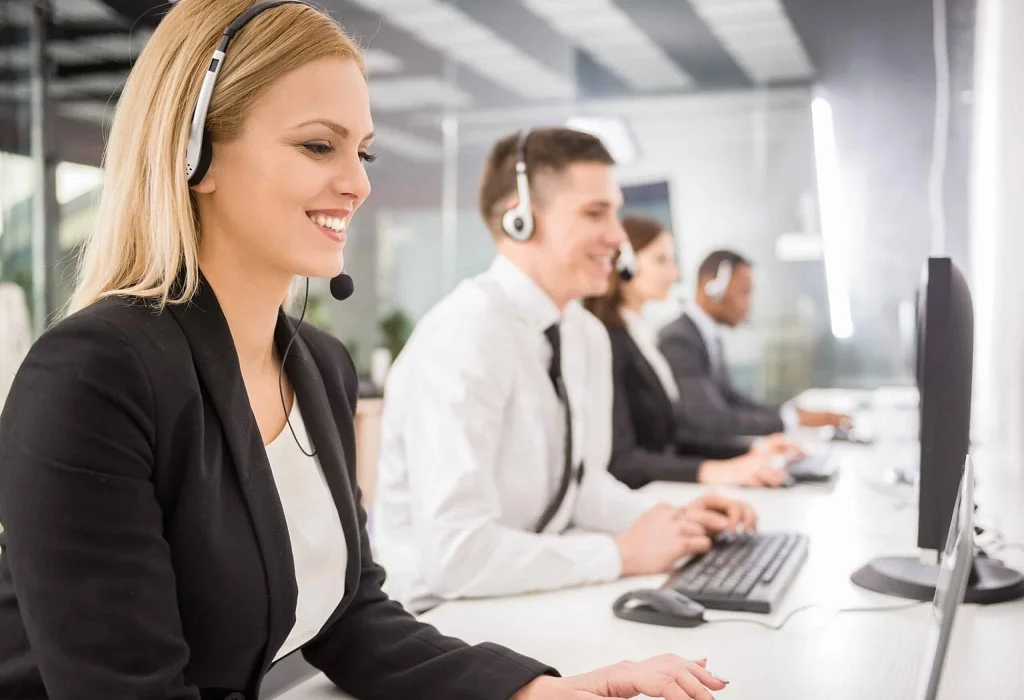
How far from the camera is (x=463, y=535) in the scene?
1385 millimetres

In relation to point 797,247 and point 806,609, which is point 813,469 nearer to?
point 806,609

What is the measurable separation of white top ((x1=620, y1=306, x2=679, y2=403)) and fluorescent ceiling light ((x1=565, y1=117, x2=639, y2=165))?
2.69 metres

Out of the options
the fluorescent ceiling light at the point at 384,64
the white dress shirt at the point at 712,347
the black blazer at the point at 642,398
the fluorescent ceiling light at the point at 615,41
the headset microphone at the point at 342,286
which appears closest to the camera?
the headset microphone at the point at 342,286

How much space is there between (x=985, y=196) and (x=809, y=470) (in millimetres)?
1704

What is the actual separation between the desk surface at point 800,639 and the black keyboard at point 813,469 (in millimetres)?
733

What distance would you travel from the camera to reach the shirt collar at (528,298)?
180 cm

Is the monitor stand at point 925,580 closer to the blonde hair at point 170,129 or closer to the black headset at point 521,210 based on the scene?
the black headset at point 521,210

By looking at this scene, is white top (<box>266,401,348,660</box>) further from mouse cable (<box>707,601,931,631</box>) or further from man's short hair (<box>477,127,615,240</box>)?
man's short hair (<box>477,127,615,240</box>)

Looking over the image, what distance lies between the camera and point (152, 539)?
2.63 ft

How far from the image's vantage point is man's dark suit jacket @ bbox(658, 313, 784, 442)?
11.9 ft

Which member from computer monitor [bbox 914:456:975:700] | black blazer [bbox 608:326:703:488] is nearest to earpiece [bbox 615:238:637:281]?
black blazer [bbox 608:326:703:488]

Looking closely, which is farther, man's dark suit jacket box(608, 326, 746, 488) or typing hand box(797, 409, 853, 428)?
typing hand box(797, 409, 853, 428)

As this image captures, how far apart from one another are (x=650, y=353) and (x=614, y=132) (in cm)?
310

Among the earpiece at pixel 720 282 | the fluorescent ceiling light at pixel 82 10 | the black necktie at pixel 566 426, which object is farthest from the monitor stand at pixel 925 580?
the fluorescent ceiling light at pixel 82 10
